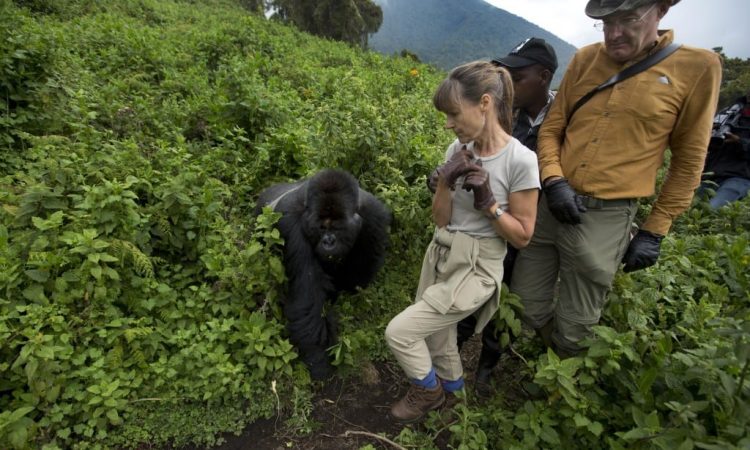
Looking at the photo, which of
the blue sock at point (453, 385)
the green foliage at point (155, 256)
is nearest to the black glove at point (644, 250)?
the blue sock at point (453, 385)

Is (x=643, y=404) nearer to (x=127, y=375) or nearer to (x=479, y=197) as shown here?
(x=479, y=197)

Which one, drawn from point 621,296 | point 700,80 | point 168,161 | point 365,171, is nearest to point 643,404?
point 621,296

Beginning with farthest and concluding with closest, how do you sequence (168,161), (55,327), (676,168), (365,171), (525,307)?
(365,171) < (168,161) < (525,307) < (55,327) < (676,168)

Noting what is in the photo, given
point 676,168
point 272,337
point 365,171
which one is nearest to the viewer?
point 676,168

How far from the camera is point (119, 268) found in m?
2.69

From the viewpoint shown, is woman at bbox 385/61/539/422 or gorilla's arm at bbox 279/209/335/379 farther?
gorilla's arm at bbox 279/209/335/379

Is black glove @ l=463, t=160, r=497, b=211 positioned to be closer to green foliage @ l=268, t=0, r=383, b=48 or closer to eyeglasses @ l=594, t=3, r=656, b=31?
eyeglasses @ l=594, t=3, r=656, b=31

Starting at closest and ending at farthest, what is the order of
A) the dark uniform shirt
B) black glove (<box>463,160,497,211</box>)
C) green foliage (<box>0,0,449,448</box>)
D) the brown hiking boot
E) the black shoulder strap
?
black glove (<box>463,160,497,211</box>) < the black shoulder strap < green foliage (<box>0,0,449,448</box>) < the brown hiking boot < the dark uniform shirt

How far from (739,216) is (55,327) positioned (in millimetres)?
5501

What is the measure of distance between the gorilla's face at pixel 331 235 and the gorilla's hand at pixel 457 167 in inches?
Answer: 40.2

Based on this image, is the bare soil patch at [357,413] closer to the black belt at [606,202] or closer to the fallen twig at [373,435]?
the fallen twig at [373,435]

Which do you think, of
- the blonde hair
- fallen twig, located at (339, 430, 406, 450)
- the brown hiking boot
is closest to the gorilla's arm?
fallen twig, located at (339, 430, 406, 450)

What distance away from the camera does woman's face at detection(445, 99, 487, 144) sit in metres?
1.94

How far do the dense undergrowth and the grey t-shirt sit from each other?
63cm
